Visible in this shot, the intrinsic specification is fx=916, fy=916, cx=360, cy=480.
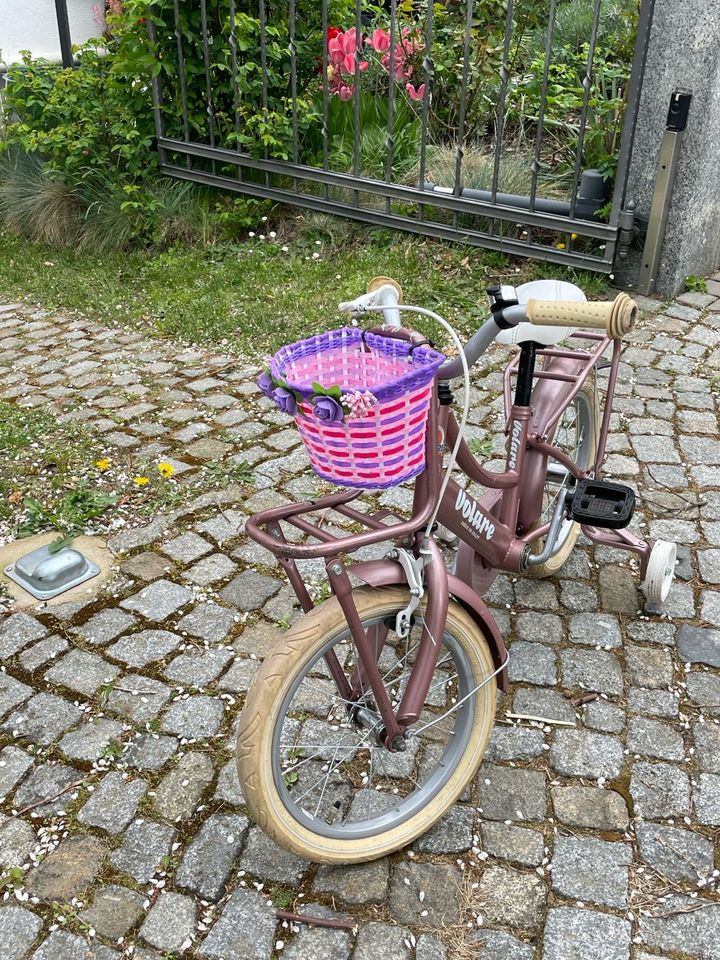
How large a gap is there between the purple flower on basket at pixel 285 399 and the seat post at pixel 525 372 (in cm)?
95

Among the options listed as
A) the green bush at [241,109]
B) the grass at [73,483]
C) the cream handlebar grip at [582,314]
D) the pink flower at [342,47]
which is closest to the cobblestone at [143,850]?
the grass at [73,483]

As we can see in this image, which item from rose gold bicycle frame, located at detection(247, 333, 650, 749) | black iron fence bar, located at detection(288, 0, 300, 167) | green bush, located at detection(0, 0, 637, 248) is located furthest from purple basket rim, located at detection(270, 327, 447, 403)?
black iron fence bar, located at detection(288, 0, 300, 167)

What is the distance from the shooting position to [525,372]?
8.52 ft

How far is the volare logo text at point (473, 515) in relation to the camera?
7.86ft

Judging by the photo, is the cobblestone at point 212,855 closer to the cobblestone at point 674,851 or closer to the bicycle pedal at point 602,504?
the cobblestone at point 674,851

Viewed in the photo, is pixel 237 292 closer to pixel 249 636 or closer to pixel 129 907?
pixel 249 636

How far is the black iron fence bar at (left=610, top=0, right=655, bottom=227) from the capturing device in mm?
4738

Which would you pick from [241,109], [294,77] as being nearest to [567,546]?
[294,77]

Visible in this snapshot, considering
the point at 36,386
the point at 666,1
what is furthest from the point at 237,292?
the point at 666,1

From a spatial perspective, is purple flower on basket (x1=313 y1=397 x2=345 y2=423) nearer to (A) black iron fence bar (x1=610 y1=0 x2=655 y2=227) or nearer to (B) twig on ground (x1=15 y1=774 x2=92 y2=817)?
(B) twig on ground (x1=15 y1=774 x2=92 y2=817)

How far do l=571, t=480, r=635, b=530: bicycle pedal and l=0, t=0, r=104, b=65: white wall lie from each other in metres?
7.30

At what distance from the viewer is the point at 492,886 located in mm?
2275

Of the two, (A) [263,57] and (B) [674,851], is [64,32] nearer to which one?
(A) [263,57]

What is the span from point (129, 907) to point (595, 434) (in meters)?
2.23
